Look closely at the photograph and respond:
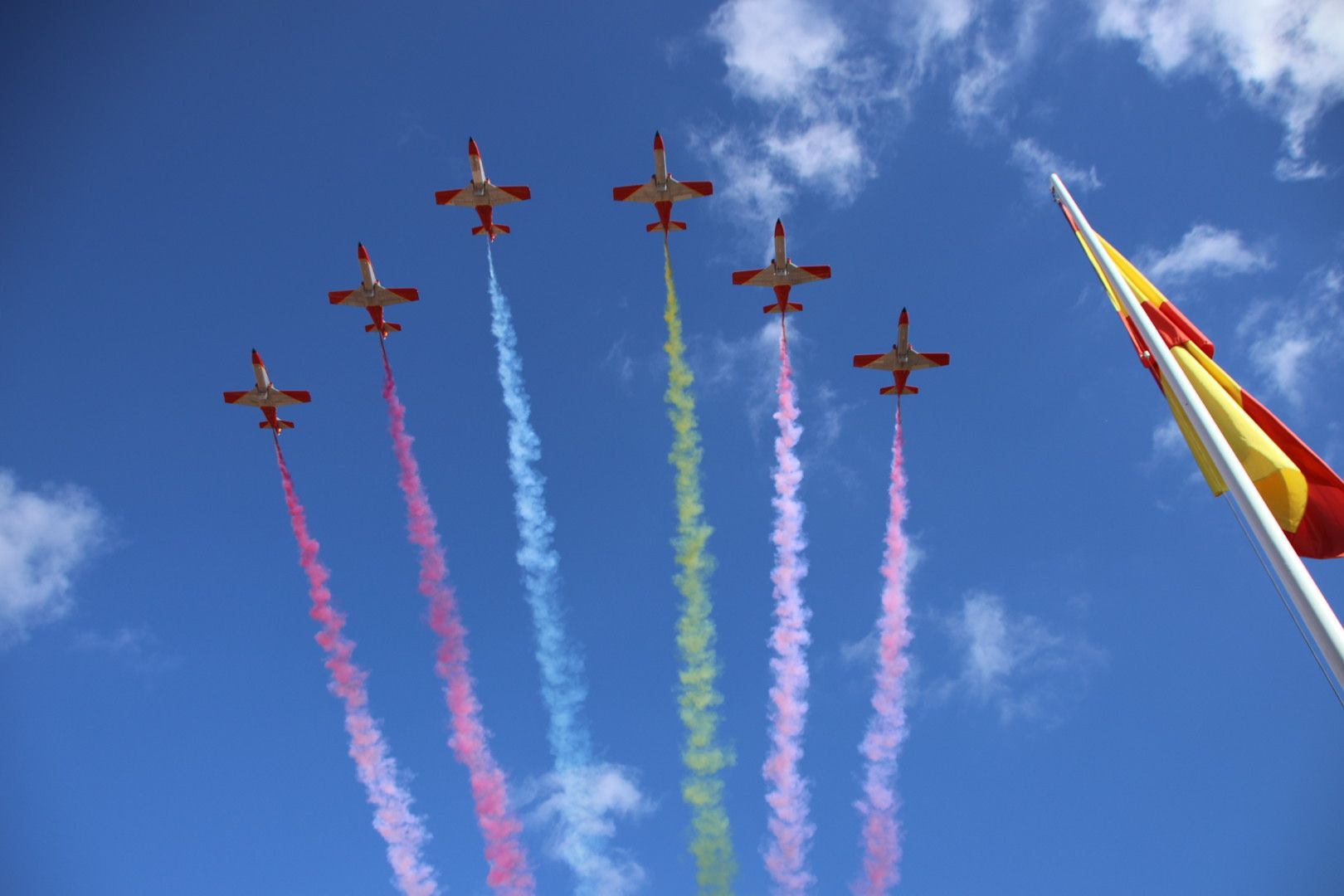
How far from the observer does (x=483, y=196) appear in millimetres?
58469

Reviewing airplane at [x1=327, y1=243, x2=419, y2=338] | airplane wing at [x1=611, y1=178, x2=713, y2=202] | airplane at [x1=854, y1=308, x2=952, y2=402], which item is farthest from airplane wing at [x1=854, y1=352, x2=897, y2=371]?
airplane at [x1=327, y1=243, x2=419, y2=338]

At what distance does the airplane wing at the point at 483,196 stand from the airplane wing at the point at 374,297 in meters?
5.95

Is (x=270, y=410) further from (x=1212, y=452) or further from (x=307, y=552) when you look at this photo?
(x=1212, y=452)

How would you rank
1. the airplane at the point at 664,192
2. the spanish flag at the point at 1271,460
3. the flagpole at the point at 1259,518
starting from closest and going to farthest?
the flagpole at the point at 1259,518 < the spanish flag at the point at 1271,460 < the airplane at the point at 664,192

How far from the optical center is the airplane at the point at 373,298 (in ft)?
194

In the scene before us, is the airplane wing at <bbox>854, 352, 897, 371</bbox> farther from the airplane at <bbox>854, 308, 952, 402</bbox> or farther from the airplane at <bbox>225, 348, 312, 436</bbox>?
the airplane at <bbox>225, 348, 312, 436</bbox>

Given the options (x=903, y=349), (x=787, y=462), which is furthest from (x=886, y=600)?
(x=903, y=349)

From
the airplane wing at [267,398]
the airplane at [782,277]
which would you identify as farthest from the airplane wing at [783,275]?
the airplane wing at [267,398]

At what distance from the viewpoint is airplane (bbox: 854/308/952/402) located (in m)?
57.8

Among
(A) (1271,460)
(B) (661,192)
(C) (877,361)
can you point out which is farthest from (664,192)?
(A) (1271,460)

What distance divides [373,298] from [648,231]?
57.3 feet

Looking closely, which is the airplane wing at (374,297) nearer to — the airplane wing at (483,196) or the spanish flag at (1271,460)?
the airplane wing at (483,196)

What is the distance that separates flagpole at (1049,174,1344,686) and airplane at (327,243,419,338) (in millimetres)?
45330

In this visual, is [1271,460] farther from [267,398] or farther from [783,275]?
[267,398]
